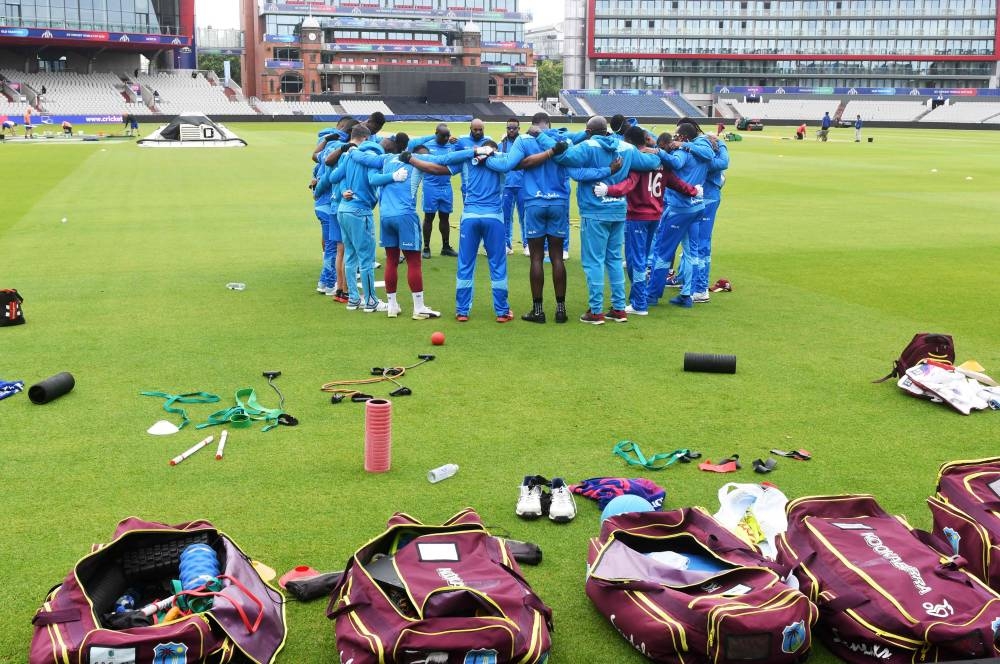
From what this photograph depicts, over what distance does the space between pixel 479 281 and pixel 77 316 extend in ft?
17.6

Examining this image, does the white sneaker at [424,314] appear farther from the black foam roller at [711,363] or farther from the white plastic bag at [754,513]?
the white plastic bag at [754,513]

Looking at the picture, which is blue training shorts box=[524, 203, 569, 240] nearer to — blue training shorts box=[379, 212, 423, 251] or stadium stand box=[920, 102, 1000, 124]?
blue training shorts box=[379, 212, 423, 251]

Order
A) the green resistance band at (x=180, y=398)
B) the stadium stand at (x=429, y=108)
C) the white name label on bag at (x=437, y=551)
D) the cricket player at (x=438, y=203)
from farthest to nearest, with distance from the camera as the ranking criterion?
the stadium stand at (x=429, y=108) < the cricket player at (x=438, y=203) < the green resistance band at (x=180, y=398) < the white name label on bag at (x=437, y=551)

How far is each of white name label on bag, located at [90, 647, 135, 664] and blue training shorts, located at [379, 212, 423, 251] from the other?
7376 mm

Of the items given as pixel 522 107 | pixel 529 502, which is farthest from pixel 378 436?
pixel 522 107

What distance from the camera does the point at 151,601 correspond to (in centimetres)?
471

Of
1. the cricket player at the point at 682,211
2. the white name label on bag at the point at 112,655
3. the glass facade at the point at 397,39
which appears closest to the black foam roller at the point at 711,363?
the cricket player at the point at 682,211

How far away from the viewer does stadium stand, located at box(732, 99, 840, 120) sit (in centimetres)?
9906

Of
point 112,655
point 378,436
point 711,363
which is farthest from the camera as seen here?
point 711,363

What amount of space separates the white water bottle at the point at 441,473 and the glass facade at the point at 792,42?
114941 mm

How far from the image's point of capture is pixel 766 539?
18.0 ft

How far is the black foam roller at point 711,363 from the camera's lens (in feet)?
29.3

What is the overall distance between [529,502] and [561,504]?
20cm

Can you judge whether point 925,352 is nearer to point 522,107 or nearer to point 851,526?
point 851,526
